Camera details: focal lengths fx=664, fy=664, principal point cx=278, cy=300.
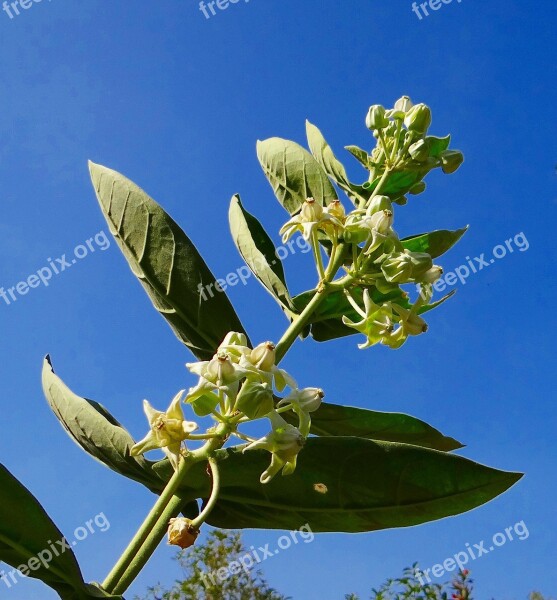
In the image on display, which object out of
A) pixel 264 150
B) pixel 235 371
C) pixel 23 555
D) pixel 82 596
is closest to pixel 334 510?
pixel 235 371

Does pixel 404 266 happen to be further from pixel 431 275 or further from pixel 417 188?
pixel 417 188

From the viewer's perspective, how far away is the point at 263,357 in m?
1.44

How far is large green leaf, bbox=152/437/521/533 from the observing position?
4.99 ft

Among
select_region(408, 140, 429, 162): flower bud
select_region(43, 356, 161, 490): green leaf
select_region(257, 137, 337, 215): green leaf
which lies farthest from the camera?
select_region(257, 137, 337, 215): green leaf

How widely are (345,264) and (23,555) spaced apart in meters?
1.16

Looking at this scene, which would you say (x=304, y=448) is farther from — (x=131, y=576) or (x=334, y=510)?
(x=131, y=576)

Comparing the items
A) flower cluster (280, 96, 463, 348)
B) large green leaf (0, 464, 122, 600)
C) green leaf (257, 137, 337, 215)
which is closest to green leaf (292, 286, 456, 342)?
flower cluster (280, 96, 463, 348)

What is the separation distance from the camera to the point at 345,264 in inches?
79.6

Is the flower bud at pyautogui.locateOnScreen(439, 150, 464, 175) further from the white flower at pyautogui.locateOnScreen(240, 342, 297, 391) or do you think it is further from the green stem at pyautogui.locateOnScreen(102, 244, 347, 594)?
the green stem at pyautogui.locateOnScreen(102, 244, 347, 594)

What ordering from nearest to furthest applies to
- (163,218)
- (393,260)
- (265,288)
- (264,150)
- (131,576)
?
(131,576) → (393,260) → (163,218) → (265,288) → (264,150)

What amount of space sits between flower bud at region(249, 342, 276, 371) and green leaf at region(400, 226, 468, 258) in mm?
734

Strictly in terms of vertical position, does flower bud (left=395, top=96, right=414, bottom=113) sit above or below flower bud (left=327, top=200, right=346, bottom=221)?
above

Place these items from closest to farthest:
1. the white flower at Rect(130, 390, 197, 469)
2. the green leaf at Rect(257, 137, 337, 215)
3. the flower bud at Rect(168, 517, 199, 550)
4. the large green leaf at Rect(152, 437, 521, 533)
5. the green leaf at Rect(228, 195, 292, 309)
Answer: the flower bud at Rect(168, 517, 199, 550)
the white flower at Rect(130, 390, 197, 469)
the large green leaf at Rect(152, 437, 521, 533)
the green leaf at Rect(228, 195, 292, 309)
the green leaf at Rect(257, 137, 337, 215)

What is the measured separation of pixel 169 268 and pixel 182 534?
2.52 feet
